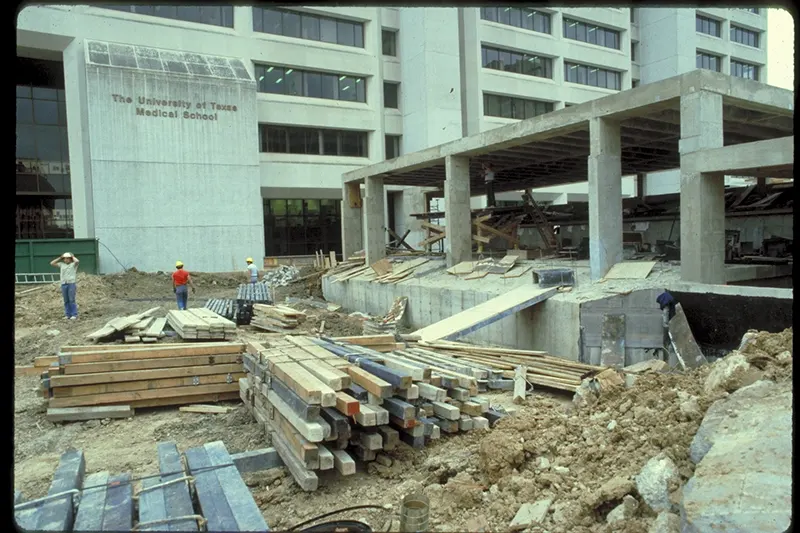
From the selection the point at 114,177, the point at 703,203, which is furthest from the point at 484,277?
the point at 114,177

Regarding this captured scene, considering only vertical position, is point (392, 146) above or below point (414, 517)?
above

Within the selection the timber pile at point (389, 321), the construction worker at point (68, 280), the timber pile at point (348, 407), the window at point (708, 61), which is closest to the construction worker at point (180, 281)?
the construction worker at point (68, 280)

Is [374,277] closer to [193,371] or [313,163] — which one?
[193,371]

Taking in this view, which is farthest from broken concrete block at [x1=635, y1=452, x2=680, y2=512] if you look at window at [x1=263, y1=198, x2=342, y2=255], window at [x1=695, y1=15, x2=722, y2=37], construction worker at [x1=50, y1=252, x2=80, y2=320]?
window at [x1=695, y1=15, x2=722, y2=37]

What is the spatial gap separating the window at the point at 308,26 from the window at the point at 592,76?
17511 mm

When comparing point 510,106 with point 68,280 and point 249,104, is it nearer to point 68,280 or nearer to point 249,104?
point 249,104

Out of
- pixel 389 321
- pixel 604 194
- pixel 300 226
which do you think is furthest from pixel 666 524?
pixel 300 226

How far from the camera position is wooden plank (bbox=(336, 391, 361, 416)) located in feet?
17.4

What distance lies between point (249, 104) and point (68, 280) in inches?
613

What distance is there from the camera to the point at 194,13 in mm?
29141

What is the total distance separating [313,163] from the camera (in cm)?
3212

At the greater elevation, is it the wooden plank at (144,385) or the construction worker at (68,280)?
the construction worker at (68,280)

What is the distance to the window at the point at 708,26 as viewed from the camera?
45716mm

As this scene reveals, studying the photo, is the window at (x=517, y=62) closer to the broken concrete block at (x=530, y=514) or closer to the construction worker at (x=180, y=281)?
the construction worker at (x=180, y=281)
